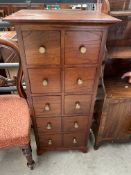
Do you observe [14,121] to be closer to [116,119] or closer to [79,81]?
[79,81]

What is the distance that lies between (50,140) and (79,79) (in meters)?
0.66

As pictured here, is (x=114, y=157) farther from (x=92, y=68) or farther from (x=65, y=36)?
(x=65, y=36)

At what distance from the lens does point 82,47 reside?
2.80ft

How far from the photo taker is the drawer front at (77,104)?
1.07 metres

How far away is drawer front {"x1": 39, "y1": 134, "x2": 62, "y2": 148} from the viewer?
1298 mm

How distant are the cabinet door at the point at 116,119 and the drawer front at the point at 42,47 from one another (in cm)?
57

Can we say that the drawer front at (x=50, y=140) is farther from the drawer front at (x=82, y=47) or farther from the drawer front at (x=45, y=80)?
the drawer front at (x=82, y=47)

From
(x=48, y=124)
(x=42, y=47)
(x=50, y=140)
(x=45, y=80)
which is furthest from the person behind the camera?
(x=50, y=140)

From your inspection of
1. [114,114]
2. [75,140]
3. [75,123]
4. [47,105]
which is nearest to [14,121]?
[47,105]

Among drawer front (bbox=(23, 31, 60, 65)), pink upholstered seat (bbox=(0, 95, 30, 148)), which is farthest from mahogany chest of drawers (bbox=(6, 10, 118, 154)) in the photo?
pink upholstered seat (bbox=(0, 95, 30, 148))

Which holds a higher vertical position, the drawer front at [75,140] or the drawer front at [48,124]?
the drawer front at [48,124]

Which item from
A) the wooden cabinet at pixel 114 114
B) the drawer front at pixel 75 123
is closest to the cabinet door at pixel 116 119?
the wooden cabinet at pixel 114 114

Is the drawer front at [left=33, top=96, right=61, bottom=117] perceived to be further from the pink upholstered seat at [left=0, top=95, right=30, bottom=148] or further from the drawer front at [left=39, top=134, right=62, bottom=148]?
the drawer front at [left=39, top=134, right=62, bottom=148]

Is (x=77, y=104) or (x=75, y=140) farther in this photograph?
(x=75, y=140)
